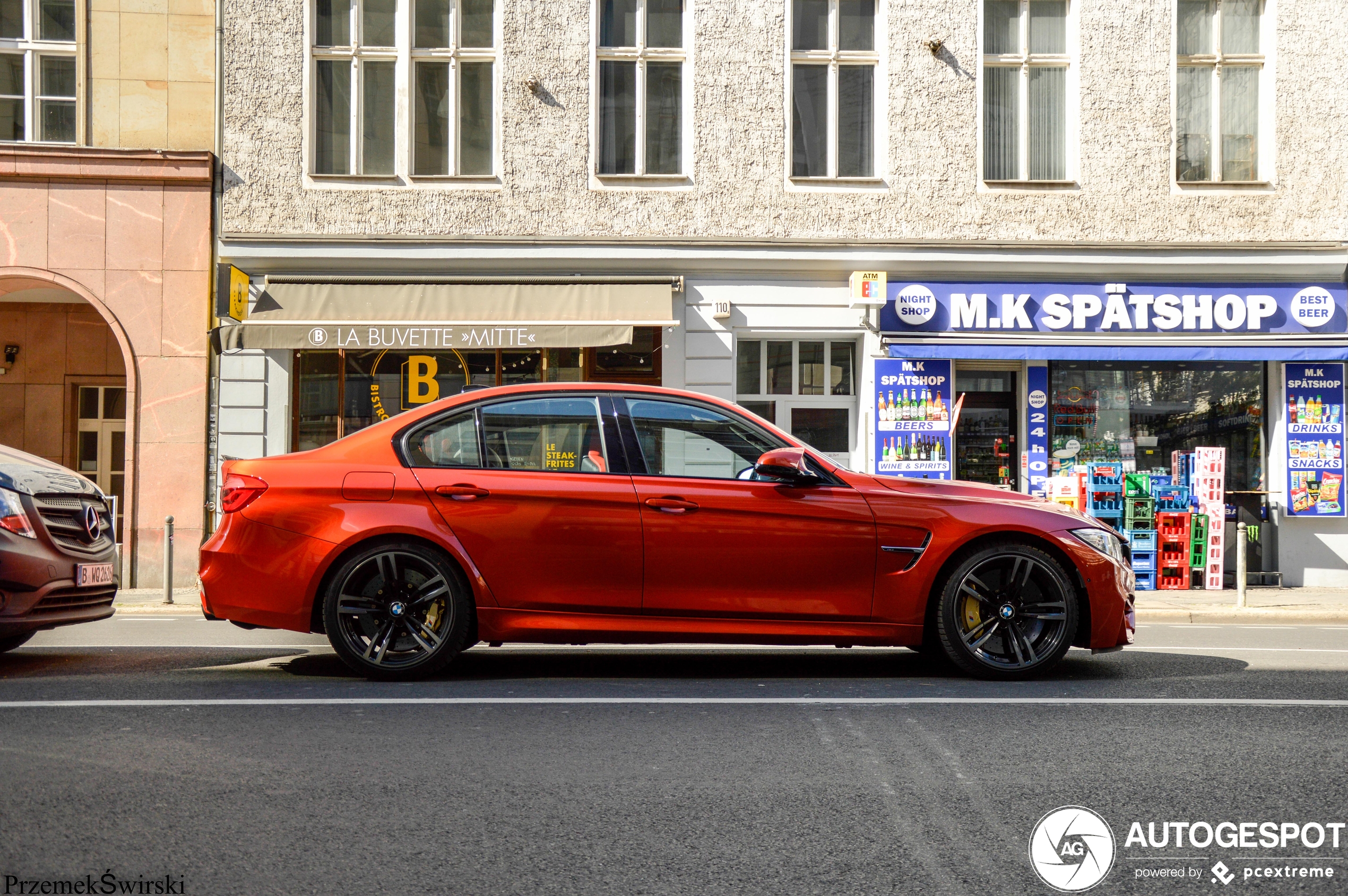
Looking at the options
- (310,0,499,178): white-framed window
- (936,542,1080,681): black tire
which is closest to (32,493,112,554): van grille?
(936,542,1080,681): black tire

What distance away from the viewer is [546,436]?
656cm

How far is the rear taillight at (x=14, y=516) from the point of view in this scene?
6414 millimetres

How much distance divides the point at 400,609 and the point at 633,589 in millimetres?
1247

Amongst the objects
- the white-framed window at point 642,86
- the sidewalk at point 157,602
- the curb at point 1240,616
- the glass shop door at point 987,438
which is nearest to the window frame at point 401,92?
the white-framed window at point 642,86

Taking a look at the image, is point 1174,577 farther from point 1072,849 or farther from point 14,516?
point 14,516

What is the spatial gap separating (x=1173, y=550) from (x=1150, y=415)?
1879 millimetres

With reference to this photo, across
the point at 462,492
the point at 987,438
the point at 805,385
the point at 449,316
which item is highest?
the point at 449,316

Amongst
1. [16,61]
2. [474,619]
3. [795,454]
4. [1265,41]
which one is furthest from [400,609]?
[1265,41]

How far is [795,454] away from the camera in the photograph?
623cm

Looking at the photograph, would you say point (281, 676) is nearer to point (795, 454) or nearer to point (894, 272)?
point (795, 454)

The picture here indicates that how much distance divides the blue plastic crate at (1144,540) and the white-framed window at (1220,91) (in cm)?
464

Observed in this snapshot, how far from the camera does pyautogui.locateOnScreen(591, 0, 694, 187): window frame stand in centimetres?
1445

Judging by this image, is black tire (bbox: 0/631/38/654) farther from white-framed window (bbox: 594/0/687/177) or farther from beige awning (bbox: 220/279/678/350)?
white-framed window (bbox: 594/0/687/177)

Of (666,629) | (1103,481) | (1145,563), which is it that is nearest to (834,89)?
(1103,481)
